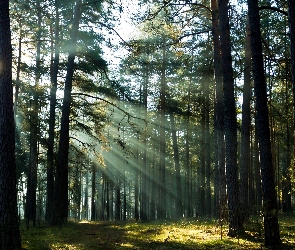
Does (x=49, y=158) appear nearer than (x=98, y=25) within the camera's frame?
No

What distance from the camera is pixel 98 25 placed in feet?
54.6

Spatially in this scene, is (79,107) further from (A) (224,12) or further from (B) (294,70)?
(B) (294,70)

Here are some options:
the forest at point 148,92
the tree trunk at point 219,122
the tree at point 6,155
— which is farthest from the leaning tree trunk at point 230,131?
the tree at point 6,155

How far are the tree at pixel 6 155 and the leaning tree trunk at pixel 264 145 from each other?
6.26 metres

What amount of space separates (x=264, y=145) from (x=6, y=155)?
6.58 m

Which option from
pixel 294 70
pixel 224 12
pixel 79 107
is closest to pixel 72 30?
pixel 79 107

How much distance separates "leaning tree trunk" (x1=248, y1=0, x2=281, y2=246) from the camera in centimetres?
859

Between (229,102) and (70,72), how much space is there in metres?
8.67

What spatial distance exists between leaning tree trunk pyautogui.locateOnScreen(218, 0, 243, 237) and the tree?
6.36 meters

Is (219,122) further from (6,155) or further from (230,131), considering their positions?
(6,155)

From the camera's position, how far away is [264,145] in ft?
28.9

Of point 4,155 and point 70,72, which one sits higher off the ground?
point 70,72

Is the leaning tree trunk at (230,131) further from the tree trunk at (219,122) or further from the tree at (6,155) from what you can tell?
the tree at (6,155)

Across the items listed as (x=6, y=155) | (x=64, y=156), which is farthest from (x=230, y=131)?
(x=64, y=156)
